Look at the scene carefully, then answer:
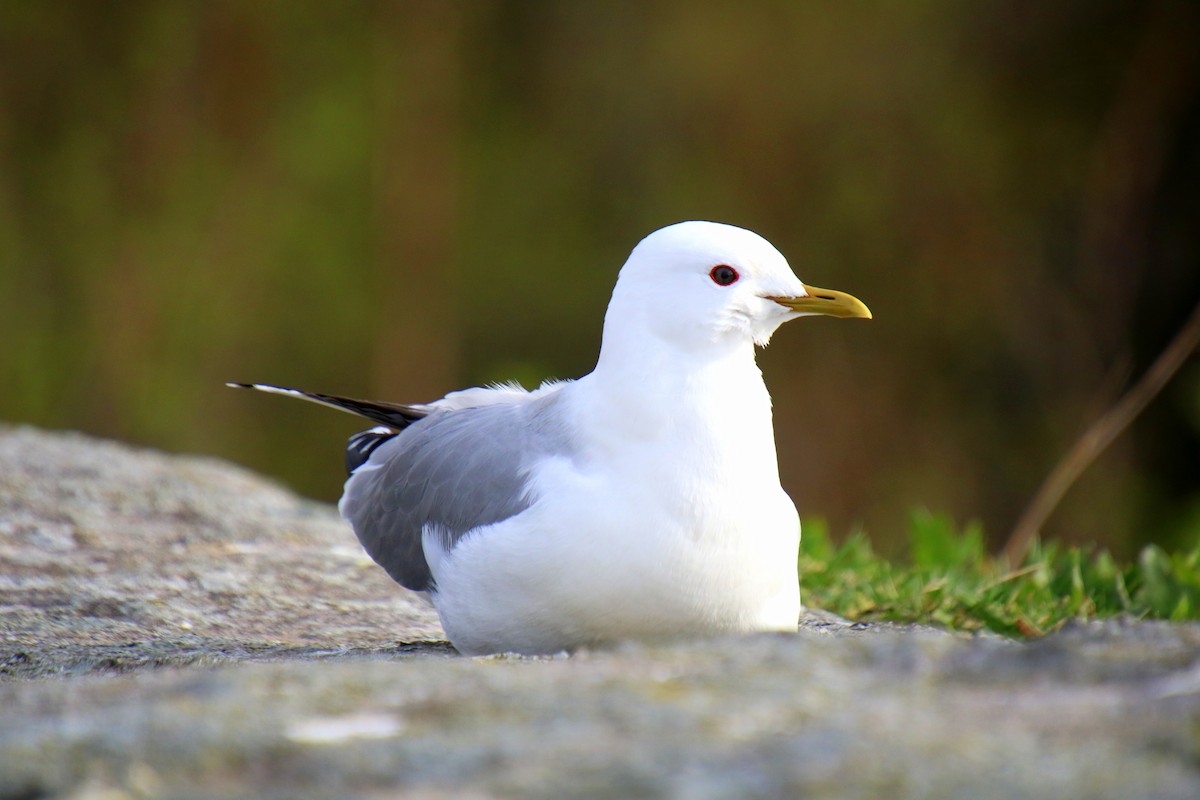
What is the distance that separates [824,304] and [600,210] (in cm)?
566

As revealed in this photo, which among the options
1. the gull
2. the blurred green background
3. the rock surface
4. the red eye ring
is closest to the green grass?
the gull

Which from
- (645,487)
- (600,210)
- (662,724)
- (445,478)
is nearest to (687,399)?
(645,487)

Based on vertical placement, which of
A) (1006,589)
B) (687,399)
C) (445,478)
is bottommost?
(1006,589)

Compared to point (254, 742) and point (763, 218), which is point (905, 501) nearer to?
point (763, 218)

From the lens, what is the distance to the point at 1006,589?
10.5 feet

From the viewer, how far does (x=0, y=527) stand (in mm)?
3439

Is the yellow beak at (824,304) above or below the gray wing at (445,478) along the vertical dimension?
above

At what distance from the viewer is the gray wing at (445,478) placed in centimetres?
243

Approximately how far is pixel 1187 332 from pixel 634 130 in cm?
413

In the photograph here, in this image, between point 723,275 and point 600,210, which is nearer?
point 723,275

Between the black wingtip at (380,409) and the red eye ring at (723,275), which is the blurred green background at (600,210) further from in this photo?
the red eye ring at (723,275)

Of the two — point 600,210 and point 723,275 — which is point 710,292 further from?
point 600,210

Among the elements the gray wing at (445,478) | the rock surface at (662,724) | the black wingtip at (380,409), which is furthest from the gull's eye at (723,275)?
the black wingtip at (380,409)

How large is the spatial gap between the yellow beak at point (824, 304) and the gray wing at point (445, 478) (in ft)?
1.43
